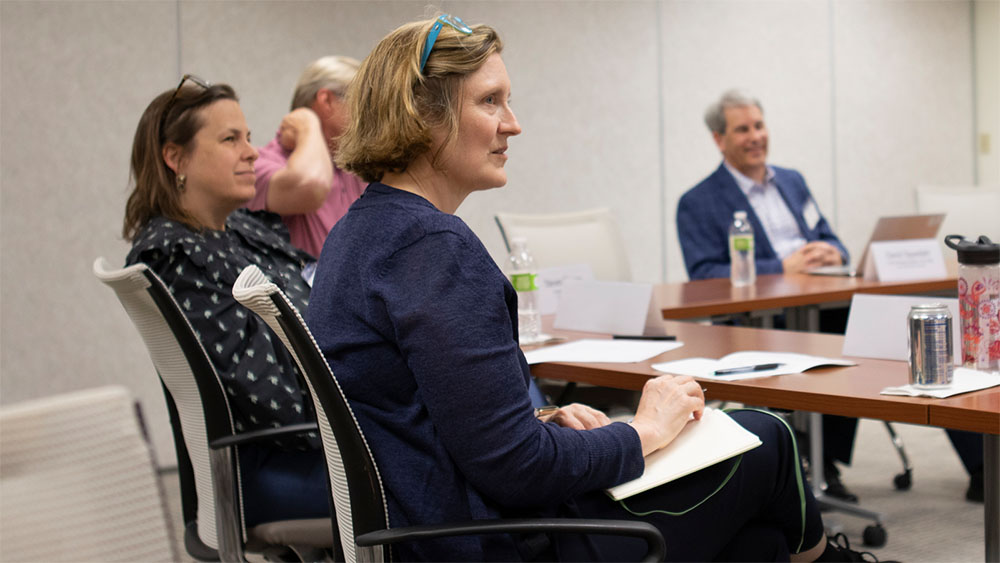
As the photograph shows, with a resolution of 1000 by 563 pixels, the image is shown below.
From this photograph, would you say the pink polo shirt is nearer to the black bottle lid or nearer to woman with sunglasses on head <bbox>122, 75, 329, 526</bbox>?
woman with sunglasses on head <bbox>122, 75, 329, 526</bbox>

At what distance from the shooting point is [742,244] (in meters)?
3.38

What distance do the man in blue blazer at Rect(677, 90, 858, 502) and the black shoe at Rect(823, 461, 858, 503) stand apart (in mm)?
612

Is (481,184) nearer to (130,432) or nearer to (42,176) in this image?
(130,432)

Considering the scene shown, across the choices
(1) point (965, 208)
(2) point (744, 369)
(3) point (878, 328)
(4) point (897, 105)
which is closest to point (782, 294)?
(3) point (878, 328)

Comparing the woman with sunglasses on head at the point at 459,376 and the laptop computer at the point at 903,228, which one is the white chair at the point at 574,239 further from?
the woman with sunglasses on head at the point at 459,376

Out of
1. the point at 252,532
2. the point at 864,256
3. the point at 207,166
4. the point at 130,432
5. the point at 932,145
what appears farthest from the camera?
the point at 932,145

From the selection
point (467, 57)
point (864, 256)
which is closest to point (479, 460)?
point (467, 57)

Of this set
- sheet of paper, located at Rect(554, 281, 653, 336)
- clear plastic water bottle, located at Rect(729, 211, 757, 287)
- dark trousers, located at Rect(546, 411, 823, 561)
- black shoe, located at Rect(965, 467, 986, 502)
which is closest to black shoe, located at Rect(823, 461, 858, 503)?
black shoe, located at Rect(965, 467, 986, 502)

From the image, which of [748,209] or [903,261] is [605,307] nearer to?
[903,261]

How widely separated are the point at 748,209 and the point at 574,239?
2.54 ft

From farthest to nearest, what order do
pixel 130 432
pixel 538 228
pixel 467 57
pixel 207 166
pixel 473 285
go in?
pixel 538 228
pixel 207 166
pixel 467 57
pixel 473 285
pixel 130 432

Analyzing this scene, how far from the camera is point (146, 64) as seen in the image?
390cm

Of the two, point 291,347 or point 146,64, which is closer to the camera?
point 291,347

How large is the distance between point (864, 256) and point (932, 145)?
3565 mm
